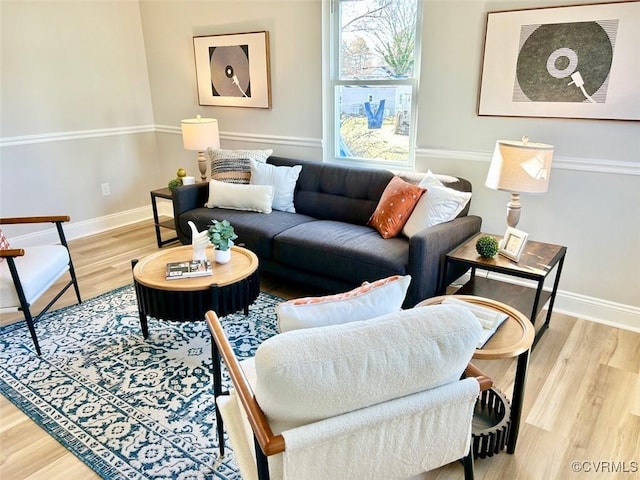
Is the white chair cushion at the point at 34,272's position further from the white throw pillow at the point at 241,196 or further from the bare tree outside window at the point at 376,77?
the bare tree outside window at the point at 376,77

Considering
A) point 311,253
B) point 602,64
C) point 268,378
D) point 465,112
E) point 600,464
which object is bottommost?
point 600,464

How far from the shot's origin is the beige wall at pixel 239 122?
2.70 m

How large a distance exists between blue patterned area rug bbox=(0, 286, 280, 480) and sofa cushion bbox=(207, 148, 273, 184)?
3.66ft

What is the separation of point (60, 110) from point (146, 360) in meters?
2.81

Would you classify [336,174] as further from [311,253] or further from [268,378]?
[268,378]

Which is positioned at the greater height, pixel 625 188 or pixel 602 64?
pixel 602 64

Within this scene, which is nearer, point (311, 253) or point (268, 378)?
point (268, 378)

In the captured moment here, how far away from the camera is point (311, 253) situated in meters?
2.86

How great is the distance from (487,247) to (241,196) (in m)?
1.84

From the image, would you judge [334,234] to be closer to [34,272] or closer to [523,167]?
[523,167]

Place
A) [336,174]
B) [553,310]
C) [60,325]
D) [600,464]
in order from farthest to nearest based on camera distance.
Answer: [336,174]
[553,310]
[60,325]
[600,464]

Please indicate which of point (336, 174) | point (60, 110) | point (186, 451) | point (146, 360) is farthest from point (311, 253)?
point (60, 110)

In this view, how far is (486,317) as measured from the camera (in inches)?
71.8

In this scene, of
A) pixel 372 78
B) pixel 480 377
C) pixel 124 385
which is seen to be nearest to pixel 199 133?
pixel 372 78
